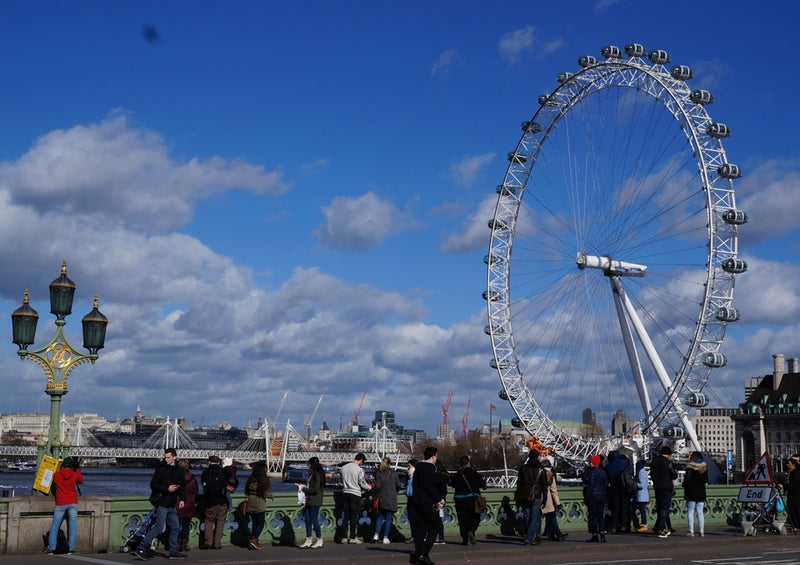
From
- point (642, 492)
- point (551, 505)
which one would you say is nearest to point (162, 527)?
point (551, 505)

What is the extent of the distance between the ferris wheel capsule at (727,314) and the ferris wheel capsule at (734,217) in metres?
4.71

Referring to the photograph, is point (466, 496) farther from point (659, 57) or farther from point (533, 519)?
point (659, 57)

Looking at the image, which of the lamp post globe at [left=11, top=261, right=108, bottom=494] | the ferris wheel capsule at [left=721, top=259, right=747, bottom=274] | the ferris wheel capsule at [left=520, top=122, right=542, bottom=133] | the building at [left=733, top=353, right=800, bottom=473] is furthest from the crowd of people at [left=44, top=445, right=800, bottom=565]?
the building at [left=733, top=353, right=800, bottom=473]

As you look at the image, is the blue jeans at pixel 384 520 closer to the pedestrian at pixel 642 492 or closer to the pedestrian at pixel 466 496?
the pedestrian at pixel 466 496

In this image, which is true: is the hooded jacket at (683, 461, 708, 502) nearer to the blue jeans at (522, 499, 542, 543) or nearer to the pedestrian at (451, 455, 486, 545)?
the blue jeans at (522, 499, 542, 543)

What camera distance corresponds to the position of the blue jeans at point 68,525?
1923cm

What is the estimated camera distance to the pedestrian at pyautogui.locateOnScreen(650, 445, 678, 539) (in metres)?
24.9

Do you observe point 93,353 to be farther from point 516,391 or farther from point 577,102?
point 516,391

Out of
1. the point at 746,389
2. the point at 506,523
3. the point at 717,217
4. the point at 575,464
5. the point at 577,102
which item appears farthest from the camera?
the point at 746,389

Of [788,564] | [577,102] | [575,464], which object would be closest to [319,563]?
[788,564]

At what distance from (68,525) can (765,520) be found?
17.4 metres

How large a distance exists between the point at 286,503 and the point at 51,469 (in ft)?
16.1

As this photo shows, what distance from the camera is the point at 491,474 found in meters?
163

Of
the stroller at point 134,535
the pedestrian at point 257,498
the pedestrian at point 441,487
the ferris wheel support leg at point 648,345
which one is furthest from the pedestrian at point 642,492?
the ferris wheel support leg at point 648,345
